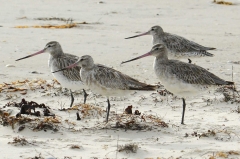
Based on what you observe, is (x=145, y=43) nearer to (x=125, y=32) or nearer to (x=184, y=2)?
(x=125, y=32)

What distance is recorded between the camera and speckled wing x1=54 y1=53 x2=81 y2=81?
10.0 m

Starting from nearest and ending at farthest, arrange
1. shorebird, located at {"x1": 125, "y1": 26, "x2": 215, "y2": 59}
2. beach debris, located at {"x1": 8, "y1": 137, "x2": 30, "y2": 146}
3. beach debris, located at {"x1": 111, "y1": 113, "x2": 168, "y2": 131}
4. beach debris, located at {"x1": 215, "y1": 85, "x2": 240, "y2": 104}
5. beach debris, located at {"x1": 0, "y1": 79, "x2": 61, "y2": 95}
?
beach debris, located at {"x1": 8, "y1": 137, "x2": 30, "y2": 146} → beach debris, located at {"x1": 111, "y1": 113, "x2": 168, "y2": 131} → beach debris, located at {"x1": 215, "y1": 85, "x2": 240, "y2": 104} → beach debris, located at {"x1": 0, "y1": 79, "x2": 61, "y2": 95} → shorebird, located at {"x1": 125, "y1": 26, "x2": 215, "y2": 59}

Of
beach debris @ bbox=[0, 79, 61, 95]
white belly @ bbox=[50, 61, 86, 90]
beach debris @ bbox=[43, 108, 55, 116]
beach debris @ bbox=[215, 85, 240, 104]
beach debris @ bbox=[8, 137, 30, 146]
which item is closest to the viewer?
beach debris @ bbox=[8, 137, 30, 146]

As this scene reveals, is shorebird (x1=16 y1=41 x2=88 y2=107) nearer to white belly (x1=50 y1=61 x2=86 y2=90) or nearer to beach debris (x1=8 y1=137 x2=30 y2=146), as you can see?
white belly (x1=50 y1=61 x2=86 y2=90)

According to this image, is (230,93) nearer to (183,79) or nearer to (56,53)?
(183,79)

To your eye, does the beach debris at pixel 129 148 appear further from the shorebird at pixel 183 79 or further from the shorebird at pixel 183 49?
the shorebird at pixel 183 49

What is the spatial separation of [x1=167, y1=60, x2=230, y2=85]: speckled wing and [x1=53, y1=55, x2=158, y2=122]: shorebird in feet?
1.60

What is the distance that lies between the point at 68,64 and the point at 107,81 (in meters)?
1.46

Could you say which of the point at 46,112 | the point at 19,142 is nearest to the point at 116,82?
the point at 46,112

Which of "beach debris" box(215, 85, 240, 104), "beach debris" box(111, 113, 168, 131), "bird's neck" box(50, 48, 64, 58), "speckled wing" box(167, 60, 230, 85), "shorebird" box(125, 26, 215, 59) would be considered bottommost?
"beach debris" box(111, 113, 168, 131)

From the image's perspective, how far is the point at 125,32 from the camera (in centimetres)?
1526

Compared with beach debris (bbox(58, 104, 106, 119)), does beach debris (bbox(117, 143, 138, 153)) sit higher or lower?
lower

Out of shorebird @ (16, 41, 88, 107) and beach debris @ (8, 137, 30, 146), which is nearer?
beach debris @ (8, 137, 30, 146)

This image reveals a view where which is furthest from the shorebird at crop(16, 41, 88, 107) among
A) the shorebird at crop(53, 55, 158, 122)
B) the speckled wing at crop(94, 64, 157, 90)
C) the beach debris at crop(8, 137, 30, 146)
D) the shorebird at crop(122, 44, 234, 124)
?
the beach debris at crop(8, 137, 30, 146)
